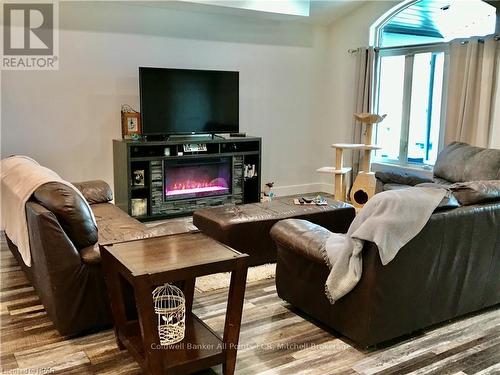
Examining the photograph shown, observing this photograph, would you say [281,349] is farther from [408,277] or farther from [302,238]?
[408,277]

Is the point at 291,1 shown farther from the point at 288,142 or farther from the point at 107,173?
the point at 107,173

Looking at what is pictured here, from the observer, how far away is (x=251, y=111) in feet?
21.9

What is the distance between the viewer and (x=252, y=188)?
633cm

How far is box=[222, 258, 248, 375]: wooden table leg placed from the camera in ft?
7.70

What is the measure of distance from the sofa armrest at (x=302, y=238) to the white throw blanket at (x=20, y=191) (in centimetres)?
118

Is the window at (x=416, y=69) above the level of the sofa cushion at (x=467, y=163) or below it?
above

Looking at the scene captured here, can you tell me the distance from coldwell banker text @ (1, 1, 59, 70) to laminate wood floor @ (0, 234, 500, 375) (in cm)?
278

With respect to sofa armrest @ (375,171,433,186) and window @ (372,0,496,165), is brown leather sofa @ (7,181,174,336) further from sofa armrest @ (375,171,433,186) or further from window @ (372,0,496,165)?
window @ (372,0,496,165)

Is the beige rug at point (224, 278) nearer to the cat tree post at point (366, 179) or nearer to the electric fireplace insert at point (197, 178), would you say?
the electric fireplace insert at point (197, 178)

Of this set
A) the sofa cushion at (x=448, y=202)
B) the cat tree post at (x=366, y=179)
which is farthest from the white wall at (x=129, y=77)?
the sofa cushion at (x=448, y=202)

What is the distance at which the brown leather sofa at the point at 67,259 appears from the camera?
2.70 metres

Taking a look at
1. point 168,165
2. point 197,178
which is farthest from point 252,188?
point 168,165

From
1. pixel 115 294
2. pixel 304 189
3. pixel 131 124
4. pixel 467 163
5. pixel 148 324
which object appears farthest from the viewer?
pixel 304 189

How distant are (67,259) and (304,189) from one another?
4.97m
